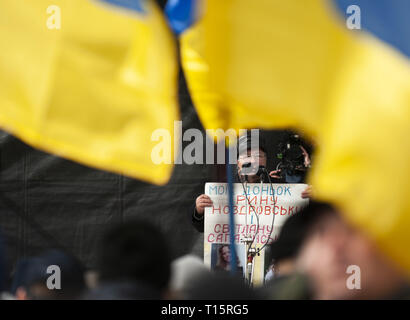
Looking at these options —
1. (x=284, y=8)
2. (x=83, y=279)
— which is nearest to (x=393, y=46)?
(x=284, y=8)

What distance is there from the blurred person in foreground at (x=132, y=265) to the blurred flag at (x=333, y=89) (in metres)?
0.42

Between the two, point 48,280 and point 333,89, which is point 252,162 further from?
point 333,89

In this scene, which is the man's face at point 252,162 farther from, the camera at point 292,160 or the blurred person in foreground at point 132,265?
the blurred person in foreground at point 132,265

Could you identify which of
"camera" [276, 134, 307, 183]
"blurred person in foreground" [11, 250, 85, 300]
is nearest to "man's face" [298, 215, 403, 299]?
"blurred person in foreground" [11, 250, 85, 300]

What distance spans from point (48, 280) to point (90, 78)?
74 cm

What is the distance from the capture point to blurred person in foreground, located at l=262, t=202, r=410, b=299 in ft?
4.93

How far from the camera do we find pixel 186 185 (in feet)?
14.6

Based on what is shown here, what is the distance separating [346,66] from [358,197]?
1.11ft

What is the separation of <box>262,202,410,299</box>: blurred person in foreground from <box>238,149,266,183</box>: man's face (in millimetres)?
2129

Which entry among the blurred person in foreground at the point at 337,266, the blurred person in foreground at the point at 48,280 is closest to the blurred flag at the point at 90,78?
the blurred person in foreground at the point at 48,280

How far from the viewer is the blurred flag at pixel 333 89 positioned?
4.86 ft

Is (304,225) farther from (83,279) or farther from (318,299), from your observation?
(83,279)

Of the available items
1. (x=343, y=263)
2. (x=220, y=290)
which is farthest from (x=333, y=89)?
(x=220, y=290)

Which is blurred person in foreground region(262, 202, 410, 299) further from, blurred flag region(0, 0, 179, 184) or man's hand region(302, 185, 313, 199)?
man's hand region(302, 185, 313, 199)
